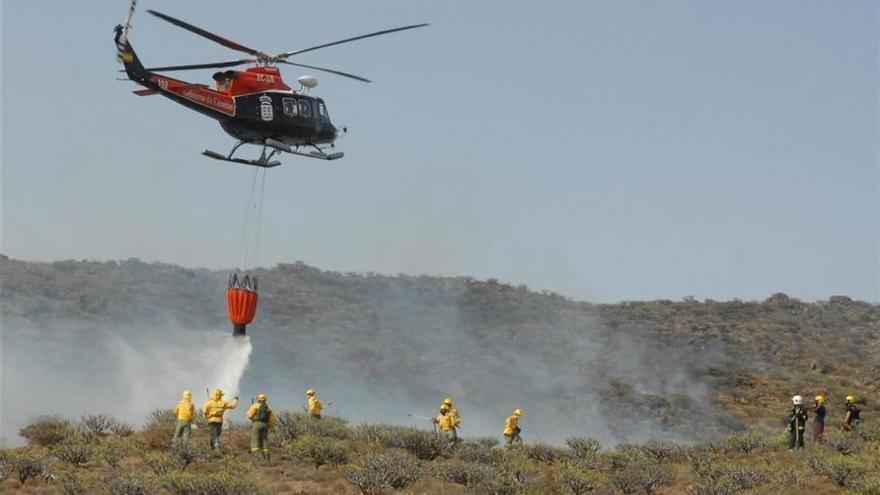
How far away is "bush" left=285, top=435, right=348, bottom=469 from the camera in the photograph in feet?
85.4

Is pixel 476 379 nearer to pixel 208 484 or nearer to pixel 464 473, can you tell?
pixel 464 473

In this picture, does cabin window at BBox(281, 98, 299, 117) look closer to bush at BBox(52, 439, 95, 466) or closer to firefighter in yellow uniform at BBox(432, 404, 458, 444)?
firefighter in yellow uniform at BBox(432, 404, 458, 444)

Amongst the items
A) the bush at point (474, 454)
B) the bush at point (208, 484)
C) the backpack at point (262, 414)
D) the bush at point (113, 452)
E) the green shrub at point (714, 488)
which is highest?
the backpack at point (262, 414)

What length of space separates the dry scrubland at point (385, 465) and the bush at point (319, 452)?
0.02m

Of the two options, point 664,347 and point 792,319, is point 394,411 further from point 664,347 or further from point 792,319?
point 792,319

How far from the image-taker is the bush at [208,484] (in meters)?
21.8

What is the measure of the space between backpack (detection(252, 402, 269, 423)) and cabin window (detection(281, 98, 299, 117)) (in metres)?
10.6

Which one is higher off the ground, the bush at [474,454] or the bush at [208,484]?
the bush at [474,454]

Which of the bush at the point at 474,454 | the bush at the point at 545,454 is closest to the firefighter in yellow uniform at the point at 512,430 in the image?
the bush at the point at 545,454

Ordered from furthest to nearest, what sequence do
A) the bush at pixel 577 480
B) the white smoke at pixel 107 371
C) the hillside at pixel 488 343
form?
the hillside at pixel 488 343 → the white smoke at pixel 107 371 → the bush at pixel 577 480

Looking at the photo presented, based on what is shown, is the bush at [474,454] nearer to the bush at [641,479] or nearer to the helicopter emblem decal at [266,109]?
the bush at [641,479]

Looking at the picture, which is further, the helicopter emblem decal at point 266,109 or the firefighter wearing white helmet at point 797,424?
the helicopter emblem decal at point 266,109

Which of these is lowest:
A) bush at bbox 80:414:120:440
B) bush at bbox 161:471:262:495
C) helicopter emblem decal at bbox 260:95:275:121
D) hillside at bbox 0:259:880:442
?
bush at bbox 161:471:262:495

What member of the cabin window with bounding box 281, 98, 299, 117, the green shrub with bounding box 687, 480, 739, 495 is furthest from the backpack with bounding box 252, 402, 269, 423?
the cabin window with bounding box 281, 98, 299, 117
